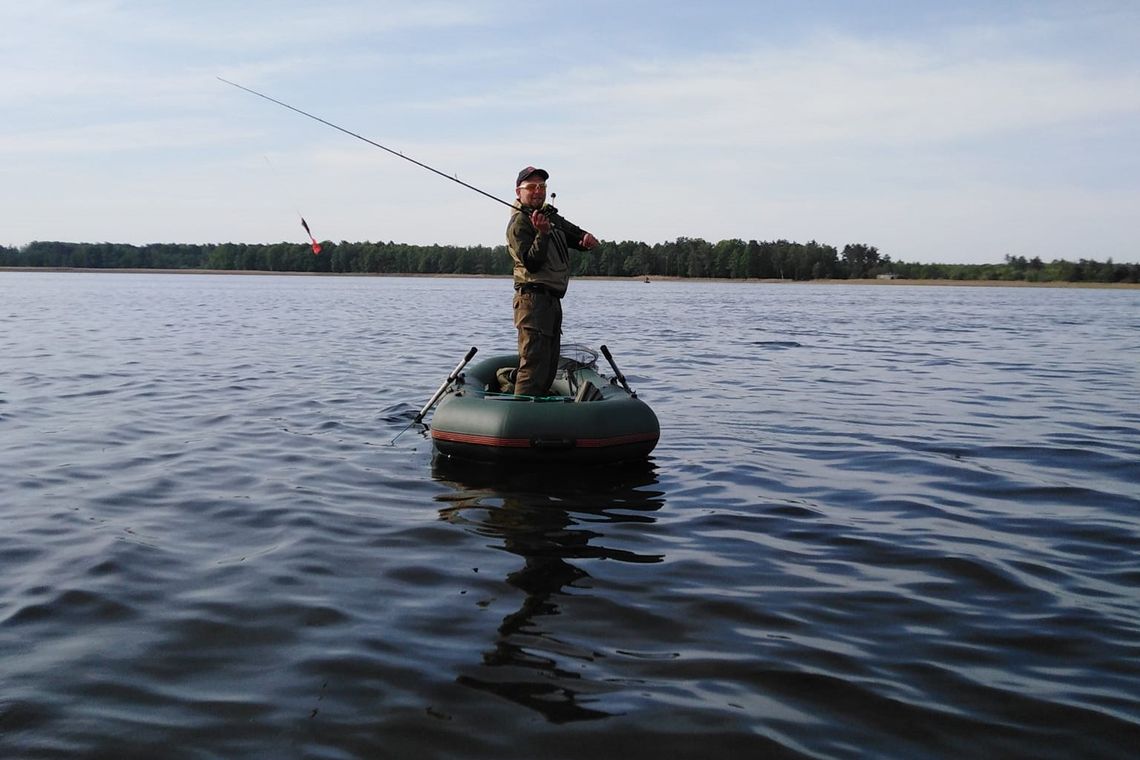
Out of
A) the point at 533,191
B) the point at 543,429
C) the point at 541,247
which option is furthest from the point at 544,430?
the point at 533,191

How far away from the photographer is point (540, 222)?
25.8 ft

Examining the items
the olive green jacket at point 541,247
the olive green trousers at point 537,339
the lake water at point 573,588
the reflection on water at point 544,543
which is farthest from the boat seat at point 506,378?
the olive green jacket at point 541,247

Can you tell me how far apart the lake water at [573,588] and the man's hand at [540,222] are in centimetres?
215

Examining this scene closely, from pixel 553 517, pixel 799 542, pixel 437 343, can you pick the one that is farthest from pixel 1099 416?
pixel 437 343

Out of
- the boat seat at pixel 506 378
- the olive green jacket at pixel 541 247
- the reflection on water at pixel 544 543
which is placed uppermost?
the olive green jacket at pixel 541 247

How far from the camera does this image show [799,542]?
19.4ft

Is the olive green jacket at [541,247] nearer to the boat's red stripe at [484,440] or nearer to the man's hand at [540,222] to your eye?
the man's hand at [540,222]

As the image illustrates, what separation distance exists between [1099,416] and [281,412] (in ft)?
32.2

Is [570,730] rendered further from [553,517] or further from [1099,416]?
[1099,416]

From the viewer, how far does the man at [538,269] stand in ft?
26.5

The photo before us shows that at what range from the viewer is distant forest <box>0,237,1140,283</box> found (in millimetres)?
131625

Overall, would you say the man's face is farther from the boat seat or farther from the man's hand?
the boat seat

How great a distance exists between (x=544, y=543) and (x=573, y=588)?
911 millimetres

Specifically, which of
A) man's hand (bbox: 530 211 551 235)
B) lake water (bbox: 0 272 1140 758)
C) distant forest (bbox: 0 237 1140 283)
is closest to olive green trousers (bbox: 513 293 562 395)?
man's hand (bbox: 530 211 551 235)
